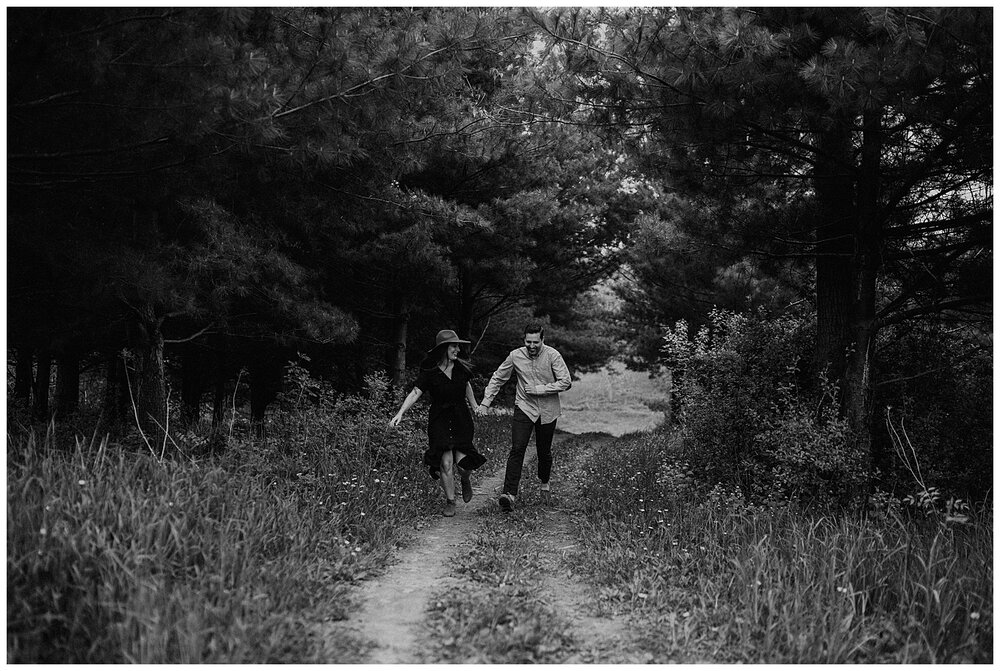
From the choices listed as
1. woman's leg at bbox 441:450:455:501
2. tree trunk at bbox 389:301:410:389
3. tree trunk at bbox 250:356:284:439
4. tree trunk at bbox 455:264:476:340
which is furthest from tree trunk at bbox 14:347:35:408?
woman's leg at bbox 441:450:455:501

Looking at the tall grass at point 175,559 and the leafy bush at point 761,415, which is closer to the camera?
the tall grass at point 175,559

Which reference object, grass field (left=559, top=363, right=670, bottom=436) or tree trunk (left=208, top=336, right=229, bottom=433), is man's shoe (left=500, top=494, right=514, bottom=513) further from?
grass field (left=559, top=363, right=670, bottom=436)

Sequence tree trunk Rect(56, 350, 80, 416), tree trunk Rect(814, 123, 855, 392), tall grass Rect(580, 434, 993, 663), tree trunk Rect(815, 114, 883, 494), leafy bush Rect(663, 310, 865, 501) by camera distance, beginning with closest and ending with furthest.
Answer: tall grass Rect(580, 434, 993, 663), leafy bush Rect(663, 310, 865, 501), tree trunk Rect(815, 114, 883, 494), tree trunk Rect(814, 123, 855, 392), tree trunk Rect(56, 350, 80, 416)

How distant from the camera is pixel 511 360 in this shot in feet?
24.4

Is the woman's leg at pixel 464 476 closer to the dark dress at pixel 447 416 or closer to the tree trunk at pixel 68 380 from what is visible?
the dark dress at pixel 447 416

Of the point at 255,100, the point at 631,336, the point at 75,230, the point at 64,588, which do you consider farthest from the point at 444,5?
the point at 631,336

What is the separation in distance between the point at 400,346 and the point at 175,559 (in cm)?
905

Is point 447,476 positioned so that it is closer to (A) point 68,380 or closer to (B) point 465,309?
(B) point 465,309

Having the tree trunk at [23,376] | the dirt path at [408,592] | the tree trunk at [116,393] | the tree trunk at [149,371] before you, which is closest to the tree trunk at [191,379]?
the tree trunk at [116,393]

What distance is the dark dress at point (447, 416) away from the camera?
6969mm

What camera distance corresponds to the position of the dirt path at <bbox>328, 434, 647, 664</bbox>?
378 cm

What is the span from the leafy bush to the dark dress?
2.43m

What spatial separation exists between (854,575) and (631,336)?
685 inches

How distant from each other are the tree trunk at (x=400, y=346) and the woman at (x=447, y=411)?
576 cm
